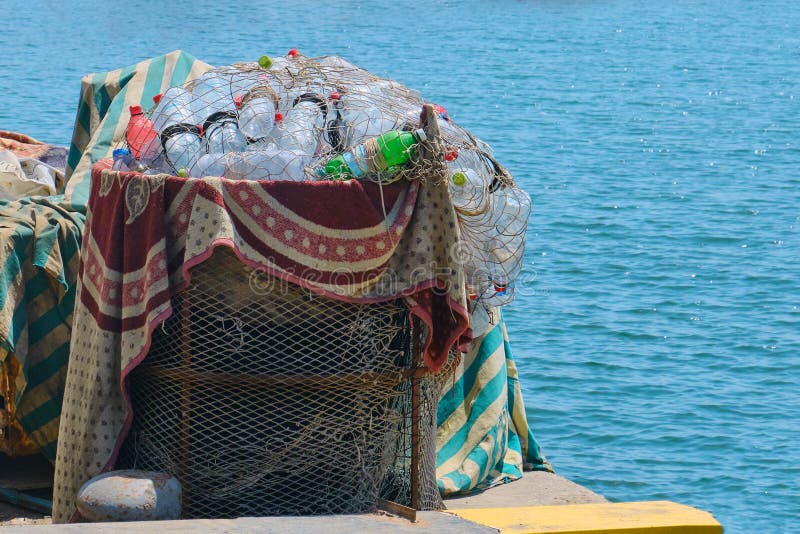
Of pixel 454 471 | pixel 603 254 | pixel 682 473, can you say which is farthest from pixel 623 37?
pixel 454 471

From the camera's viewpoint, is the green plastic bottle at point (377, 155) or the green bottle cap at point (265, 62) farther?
the green bottle cap at point (265, 62)

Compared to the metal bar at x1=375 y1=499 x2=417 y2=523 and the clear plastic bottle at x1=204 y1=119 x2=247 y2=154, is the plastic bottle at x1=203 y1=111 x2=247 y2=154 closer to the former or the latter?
the clear plastic bottle at x1=204 y1=119 x2=247 y2=154

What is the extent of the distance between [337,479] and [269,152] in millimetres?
1134

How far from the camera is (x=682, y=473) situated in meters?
7.82

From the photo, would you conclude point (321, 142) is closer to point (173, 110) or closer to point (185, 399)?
point (173, 110)

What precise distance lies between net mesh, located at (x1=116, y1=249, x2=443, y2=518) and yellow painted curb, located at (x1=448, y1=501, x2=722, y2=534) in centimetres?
48

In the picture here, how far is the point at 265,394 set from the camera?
4.15m

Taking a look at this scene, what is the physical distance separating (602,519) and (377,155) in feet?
4.46

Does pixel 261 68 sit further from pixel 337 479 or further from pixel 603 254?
pixel 603 254

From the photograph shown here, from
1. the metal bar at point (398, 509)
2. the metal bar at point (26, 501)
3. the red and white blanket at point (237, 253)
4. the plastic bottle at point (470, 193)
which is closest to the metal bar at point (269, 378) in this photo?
the red and white blanket at point (237, 253)

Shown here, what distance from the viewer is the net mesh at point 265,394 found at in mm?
4082

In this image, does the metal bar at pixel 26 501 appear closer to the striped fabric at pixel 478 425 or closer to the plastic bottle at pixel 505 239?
the striped fabric at pixel 478 425

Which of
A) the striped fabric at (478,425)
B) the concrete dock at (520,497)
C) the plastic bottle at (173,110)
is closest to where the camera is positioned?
the plastic bottle at (173,110)

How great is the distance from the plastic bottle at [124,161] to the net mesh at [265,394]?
1.96 ft
